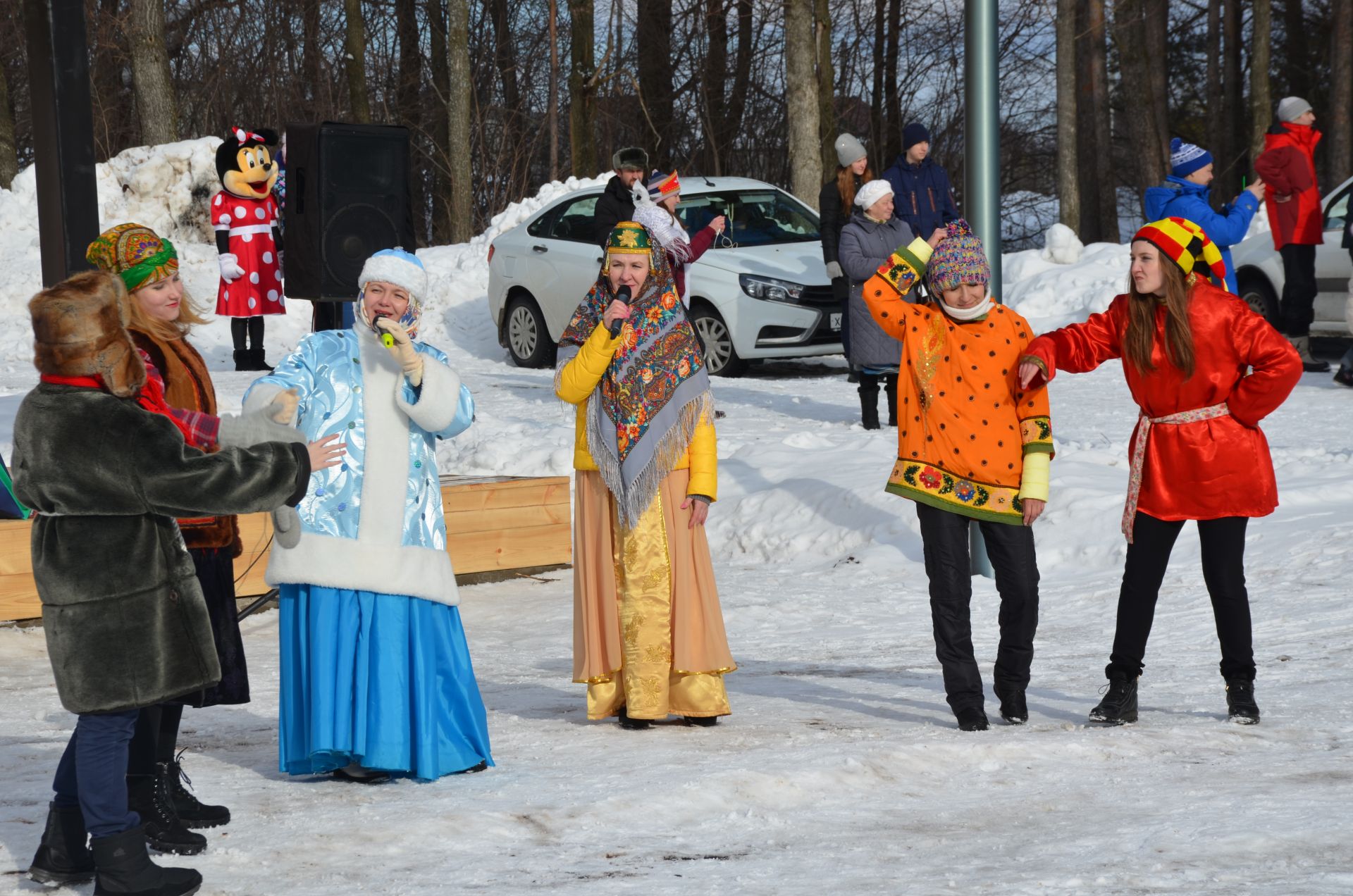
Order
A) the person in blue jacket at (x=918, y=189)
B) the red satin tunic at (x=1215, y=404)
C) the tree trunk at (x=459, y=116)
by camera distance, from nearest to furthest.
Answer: the red satin tunic at (x=1215, y=404)
the person in blue jacket at (x=918, y=189)
the tree trunk at (x=459, y=116)

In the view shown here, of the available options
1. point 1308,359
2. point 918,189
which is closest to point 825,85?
point 1308,359

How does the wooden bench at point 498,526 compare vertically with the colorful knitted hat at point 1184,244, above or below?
below

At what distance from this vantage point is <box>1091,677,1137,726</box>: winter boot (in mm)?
5855

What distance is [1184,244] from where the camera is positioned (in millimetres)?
5637

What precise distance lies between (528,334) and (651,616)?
1092 centimetres

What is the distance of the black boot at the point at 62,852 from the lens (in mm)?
4133

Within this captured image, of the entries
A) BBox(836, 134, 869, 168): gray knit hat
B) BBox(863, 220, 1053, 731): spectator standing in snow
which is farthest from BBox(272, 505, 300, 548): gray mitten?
BBox(836, 134, 869, 168): gray knit hat

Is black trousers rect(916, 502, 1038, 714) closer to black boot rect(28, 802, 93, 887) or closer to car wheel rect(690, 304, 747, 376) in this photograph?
black boot rect(28, 802, 93, 887)

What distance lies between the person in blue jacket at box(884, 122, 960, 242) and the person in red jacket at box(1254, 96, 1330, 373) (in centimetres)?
294

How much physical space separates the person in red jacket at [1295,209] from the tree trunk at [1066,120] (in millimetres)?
8618

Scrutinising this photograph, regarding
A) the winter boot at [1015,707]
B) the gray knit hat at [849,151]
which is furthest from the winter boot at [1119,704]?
the gray knit hat at [849,151]

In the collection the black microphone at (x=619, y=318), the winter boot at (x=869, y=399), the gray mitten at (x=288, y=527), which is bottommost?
the winter boot at (x=869, y=399)

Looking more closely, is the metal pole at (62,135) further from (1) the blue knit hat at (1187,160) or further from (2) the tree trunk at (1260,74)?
(2) the tree trunk at (1260,74)

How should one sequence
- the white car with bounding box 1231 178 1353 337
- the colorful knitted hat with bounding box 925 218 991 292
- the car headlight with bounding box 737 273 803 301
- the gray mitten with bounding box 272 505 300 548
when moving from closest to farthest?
the gray mitten with bounding box 272 505 300 548
the colorful knitted hat with bounding box 925 218 991 292
the car headlight with bounding box 737 273 803 301
the white car with bounding box 1231 178 1353 337
